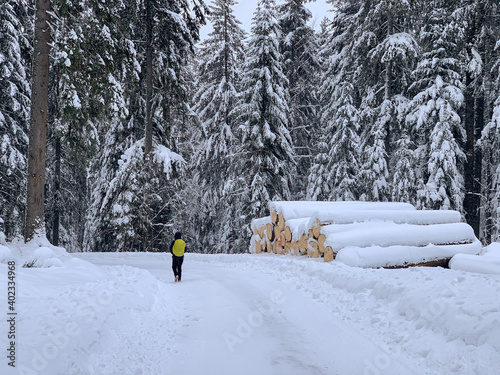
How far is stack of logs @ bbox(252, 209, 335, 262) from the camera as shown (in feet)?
36.7

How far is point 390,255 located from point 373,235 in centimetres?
79

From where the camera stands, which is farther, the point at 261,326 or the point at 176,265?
the point at 176,265

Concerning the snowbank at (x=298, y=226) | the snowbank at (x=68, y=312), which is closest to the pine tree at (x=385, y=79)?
the snowbank at (x=298, y=226)

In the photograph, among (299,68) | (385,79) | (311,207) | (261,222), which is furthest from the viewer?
(299,68)

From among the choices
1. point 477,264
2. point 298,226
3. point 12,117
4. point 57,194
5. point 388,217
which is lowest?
point 477,264

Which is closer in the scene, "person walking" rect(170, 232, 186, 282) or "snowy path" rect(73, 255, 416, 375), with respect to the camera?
"snowy path" rect(73, 255, 416, 375)

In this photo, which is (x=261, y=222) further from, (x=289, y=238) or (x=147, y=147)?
(x=147, y=147)

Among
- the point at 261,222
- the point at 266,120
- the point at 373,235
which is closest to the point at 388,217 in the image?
the point at 373,235

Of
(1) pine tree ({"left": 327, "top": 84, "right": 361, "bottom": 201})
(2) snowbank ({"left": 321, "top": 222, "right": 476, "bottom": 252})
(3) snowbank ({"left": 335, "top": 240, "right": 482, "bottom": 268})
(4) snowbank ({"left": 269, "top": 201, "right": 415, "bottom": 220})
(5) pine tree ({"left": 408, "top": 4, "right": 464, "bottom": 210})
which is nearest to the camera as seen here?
(3) snowbank ({"left": 335, "top": 240, "right": 482, "bottom": 268})

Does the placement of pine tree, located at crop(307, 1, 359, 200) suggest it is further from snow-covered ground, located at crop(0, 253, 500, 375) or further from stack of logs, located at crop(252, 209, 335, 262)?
snow-covered ground, located at crop(0, 253, 500, 375)

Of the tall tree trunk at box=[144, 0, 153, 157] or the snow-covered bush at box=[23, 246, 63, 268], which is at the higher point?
the tall tree trunk at box=[144, 0, 153, 157]

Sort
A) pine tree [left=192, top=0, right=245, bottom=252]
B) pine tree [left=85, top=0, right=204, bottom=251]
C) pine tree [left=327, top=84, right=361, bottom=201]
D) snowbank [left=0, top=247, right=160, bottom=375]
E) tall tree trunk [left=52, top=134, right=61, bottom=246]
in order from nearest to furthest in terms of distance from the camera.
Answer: snowbank [left=0, top=247, right=160, bottom=375], pine tree [left=85, top=0, right=204, bottom=251], pine tree [left=327, top=84, right=361, bottom=201], tall tree trunk [left=52, top=134, right=61, bottom=246], pine tree [left=192, top=0, right=245, bottom=252]

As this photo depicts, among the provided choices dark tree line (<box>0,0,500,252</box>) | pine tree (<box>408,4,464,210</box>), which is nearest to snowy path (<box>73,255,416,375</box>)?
dark tree line (<box>0,0,500,252</box>)

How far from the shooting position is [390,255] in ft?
32.8
